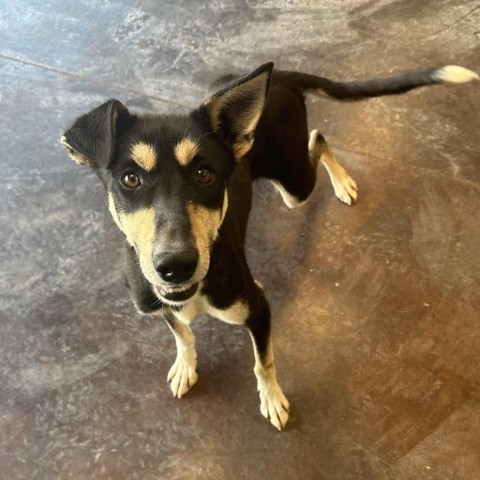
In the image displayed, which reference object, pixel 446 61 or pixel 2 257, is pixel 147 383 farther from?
pixel 446 61

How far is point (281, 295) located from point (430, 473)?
3.83 feet

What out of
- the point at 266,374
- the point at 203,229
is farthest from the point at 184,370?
the point at 203,229

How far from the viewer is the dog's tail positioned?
9.20 ft

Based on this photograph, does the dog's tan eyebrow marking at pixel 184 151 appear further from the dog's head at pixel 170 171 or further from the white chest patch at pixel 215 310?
the white chest patch at pixel 215 310

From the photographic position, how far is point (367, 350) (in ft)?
10.2

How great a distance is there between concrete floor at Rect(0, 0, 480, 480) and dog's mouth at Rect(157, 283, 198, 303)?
1.01 m

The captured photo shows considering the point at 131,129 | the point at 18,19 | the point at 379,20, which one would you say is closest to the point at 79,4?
the point at 18,19

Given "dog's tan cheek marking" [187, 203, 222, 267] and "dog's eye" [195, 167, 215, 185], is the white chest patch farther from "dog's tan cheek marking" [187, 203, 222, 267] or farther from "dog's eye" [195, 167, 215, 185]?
"dog's eye" [195, 167, 215, 185]

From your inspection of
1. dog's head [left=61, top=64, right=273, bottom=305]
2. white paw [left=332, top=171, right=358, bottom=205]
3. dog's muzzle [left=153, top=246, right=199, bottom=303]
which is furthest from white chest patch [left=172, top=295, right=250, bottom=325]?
white paw [left=332, top=171, right=358, bottom=205]

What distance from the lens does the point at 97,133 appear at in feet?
6.61

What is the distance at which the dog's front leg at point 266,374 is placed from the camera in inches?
105

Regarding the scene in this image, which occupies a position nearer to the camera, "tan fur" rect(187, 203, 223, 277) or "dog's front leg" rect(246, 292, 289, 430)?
"tan fur" rect(187, 203, 223, 277)

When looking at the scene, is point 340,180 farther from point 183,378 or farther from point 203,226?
point 203,226

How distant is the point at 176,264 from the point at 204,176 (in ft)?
1.28
